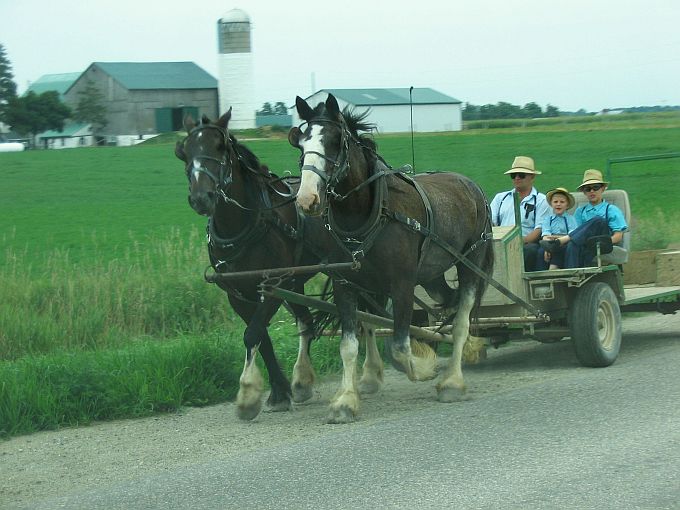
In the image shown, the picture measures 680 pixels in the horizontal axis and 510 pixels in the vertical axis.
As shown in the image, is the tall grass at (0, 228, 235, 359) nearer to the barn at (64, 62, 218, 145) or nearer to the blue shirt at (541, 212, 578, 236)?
the blue shirt at (541, 212, 578, 236)

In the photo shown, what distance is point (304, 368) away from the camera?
26.0 feet

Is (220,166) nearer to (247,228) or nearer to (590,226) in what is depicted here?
(247,228)

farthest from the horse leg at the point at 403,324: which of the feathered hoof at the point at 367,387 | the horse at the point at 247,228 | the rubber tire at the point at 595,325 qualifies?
the rubber tire at the point at 595,325

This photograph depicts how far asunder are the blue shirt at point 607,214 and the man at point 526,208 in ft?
1.06

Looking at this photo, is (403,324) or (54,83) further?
(54,83)

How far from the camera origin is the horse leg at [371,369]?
8.12 meters

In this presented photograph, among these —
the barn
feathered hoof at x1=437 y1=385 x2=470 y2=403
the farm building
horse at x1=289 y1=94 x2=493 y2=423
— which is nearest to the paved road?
feathered hoof at x1=437 y1=385 x2=470 y2=403

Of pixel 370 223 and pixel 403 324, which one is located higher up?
pixel 370 223

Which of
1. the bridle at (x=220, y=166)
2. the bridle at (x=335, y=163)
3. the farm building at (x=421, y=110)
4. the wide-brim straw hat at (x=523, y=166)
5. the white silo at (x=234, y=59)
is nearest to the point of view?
the bridle at (x=335, y=163)

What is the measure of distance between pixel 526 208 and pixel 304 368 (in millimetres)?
2804

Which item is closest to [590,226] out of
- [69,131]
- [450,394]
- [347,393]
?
[450,394]

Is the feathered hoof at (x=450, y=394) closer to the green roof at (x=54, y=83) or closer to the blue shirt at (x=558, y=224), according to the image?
the blue shirt at (x=558, y=224)

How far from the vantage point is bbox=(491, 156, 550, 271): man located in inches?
363

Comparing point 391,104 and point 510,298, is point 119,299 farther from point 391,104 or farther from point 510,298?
point 391,104
